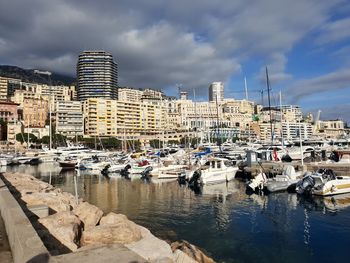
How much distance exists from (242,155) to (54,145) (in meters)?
91.5

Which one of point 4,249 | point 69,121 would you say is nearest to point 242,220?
point 4,249

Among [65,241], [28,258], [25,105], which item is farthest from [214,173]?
[25,105]

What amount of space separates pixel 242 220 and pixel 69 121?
15632 centimetres

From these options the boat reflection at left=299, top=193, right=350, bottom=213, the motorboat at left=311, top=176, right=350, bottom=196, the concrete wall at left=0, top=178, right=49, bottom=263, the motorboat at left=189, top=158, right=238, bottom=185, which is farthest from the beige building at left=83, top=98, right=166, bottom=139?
the concrete wall at left=0, top=178, right=49, bottom=263

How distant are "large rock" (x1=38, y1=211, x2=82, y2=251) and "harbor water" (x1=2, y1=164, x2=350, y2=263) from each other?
7352 millimetres

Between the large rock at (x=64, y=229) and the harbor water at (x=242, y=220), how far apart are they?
7.35 meters

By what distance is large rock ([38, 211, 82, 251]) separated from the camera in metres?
10.3

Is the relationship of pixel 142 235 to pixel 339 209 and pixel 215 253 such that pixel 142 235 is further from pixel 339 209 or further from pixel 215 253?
pixel 339 209

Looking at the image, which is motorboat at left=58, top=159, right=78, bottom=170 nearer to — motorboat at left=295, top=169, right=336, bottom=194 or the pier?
the pier

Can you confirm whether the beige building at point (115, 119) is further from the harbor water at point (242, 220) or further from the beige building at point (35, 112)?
the harbor water at point (242, 220)

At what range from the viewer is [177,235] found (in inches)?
754

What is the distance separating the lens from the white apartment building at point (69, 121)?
165250mm

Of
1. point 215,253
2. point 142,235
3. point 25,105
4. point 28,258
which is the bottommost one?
point 215,253

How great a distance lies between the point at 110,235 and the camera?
11500 millimetres
